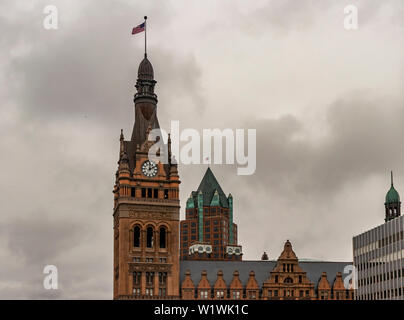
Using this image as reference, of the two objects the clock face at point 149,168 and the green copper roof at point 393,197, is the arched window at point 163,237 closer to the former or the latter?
the clock face at point 149,168

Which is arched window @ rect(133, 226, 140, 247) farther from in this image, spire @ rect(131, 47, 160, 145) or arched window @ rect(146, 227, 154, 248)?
spire @ rect(131, 47, 160, 145)

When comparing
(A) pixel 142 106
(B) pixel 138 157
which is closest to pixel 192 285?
(B) pixel 138 157

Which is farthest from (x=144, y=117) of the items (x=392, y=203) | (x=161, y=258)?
(x=392, y=203)

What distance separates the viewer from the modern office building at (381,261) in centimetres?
14250

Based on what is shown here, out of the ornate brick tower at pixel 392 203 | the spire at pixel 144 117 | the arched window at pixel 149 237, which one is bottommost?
the arched window at pixel 149 237

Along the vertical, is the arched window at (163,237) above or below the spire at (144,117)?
below

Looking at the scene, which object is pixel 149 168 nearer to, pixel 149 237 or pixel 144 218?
pixel 144 218

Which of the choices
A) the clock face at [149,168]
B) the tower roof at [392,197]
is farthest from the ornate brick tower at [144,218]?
the tower roof at [392,197]

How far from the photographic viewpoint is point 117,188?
196 meters

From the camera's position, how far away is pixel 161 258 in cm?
18850

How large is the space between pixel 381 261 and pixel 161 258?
5702cm

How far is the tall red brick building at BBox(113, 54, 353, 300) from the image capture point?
185875 millimetres

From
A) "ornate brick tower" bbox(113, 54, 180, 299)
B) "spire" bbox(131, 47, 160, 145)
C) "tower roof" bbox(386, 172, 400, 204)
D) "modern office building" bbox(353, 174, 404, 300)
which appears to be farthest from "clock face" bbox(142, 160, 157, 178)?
"tower roof" bbox(386, 172, 400, 204)
